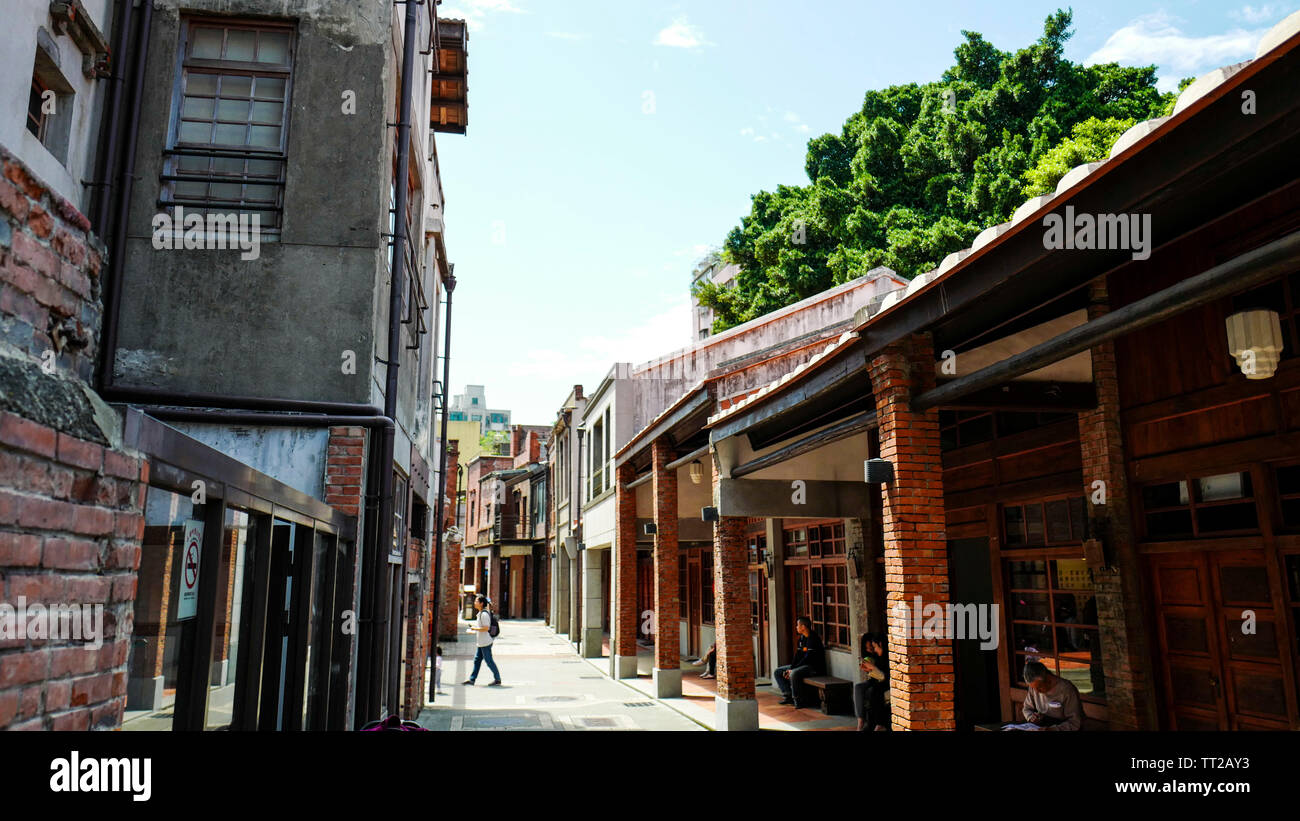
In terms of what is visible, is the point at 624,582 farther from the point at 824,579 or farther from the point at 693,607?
the point at 824,579

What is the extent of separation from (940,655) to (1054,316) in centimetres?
311

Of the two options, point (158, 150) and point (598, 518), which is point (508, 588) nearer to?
point (598, 518)

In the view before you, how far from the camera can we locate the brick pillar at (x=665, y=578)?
48.1ft

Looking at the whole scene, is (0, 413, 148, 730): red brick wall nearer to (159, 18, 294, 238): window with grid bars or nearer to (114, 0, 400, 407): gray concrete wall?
(114, 0, 400, 407): gray concrete wall

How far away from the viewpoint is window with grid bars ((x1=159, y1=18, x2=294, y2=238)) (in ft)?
23.8

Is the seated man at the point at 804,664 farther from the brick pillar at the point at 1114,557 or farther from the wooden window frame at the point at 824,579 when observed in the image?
the brick pillar at the point at 1114,557

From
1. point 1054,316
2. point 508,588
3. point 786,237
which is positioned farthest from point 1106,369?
point 508,588

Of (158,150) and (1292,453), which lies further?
(158,150)

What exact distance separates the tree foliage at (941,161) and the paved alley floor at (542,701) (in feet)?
47.6

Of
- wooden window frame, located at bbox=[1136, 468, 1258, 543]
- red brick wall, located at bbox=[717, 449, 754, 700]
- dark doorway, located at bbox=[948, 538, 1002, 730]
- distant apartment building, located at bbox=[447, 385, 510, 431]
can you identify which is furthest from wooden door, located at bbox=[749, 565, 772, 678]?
distant apartment building, located at bbox=[447, 385, 510, 431]

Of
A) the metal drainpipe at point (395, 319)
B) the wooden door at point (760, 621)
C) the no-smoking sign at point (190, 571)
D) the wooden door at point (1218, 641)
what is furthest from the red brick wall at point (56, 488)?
the wooden door at point (760, 621)

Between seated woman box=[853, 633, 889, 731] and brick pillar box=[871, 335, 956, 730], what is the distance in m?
2.57

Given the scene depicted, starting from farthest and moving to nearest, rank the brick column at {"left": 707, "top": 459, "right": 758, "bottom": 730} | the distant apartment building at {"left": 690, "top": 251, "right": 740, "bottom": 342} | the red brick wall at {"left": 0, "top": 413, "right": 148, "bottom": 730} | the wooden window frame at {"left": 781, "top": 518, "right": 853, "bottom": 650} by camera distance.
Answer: the distant apartment building at {"left": 690, "top": 251, "right": 740, "bottom": 342} < the wooden window frame at {"left": 781, "top": 518, "right": 853, "bottom": 650} < the brick column at {"left": 707, "top": 459, "right": 758, "bottom": 730} < the red brick wall at {"left": 0, "top": 413, "right": 148, "bottom": 730}

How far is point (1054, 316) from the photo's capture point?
7.24 metres
